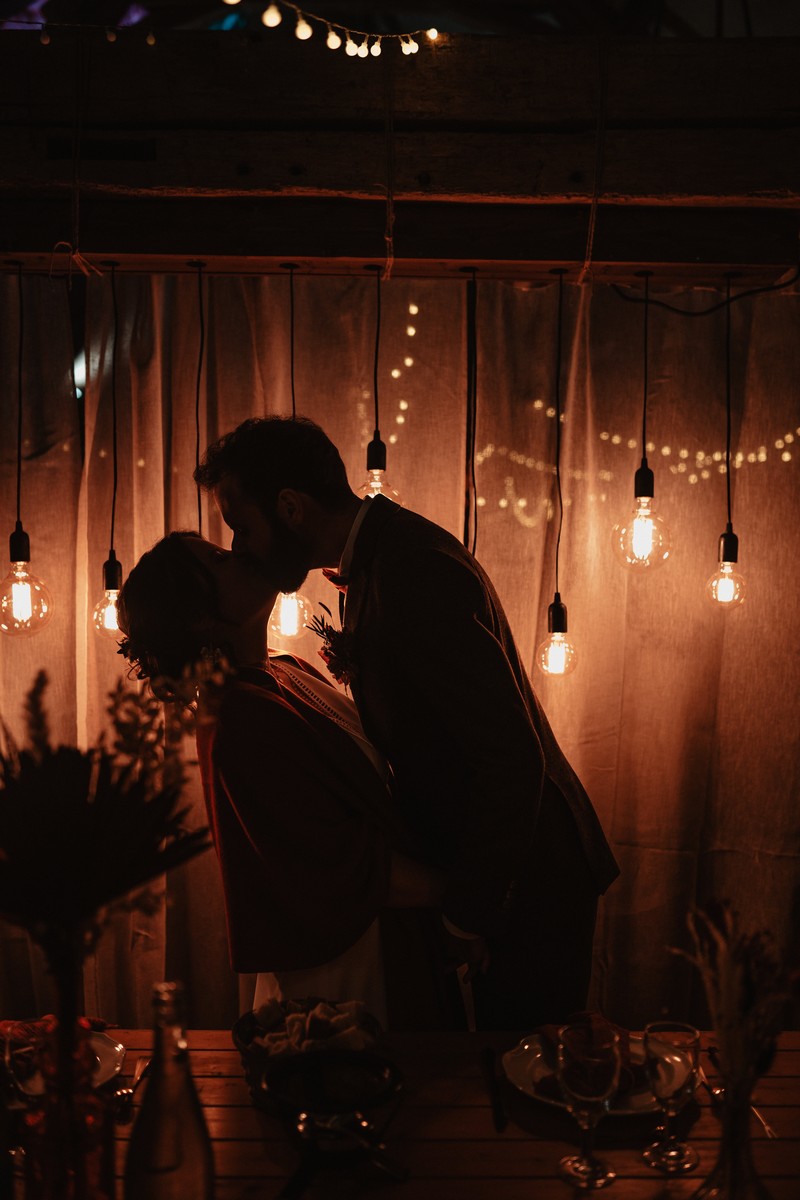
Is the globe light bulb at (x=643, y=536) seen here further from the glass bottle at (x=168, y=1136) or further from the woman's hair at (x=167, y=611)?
the glass bottle at (x=168, y=1136)

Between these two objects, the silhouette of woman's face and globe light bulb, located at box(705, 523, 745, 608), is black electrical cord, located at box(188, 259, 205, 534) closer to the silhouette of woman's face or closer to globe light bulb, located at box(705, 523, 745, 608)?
the silhouette of woman's face

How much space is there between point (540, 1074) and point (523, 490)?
184 centimetres

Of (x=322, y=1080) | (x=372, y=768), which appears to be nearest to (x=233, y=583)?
(x=372, y=768)

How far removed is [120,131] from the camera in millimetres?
2721

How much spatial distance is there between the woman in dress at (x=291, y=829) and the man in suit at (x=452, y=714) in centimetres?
10

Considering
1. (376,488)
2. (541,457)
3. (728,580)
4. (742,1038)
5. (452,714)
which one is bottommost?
(742,1038)

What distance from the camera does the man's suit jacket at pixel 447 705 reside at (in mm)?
2158

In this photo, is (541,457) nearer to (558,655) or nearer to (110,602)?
(558,655)

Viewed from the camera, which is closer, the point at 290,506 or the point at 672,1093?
the point at 672,1093

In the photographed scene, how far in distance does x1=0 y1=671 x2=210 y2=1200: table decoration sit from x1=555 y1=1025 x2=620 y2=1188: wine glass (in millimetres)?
629

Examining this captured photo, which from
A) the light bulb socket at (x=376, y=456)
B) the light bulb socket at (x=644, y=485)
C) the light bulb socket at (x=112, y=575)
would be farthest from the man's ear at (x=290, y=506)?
the light bulb socket at (x=644, y=485)

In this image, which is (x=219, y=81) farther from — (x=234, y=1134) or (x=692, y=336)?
(x=234, y=1134)

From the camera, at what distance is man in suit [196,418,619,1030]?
2168mm

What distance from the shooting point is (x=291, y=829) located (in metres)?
2.19
